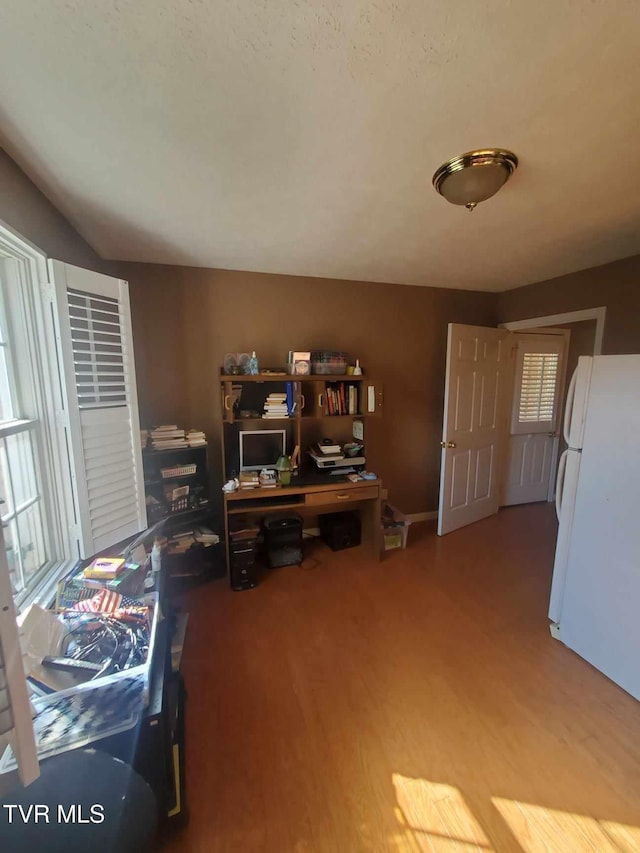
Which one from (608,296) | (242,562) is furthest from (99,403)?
(608,296)

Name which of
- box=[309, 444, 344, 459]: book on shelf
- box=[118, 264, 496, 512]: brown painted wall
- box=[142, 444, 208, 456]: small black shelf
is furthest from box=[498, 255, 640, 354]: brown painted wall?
box=[142, 444, 208, 456]: small black shelf

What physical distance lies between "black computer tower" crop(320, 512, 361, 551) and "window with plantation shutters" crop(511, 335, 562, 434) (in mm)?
Answer: 2208

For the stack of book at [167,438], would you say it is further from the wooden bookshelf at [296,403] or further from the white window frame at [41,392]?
the white window frame at [41,392]

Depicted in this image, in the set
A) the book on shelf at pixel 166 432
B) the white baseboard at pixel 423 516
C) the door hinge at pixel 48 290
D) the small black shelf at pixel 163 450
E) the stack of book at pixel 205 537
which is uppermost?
the door hinge at pixel 48 290

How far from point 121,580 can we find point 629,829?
215 cm

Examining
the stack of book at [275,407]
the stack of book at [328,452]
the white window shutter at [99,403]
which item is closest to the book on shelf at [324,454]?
the stack of book at [328,452]

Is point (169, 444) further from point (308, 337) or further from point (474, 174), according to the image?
point (474, 174)

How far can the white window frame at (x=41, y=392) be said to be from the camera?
138 centimetres

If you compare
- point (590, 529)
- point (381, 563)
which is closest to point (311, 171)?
point (590, 529)

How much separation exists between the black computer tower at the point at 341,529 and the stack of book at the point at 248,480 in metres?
0.86

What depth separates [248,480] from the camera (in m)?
2.50

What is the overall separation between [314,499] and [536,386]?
300 centimetres

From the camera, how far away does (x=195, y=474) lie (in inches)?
99.7

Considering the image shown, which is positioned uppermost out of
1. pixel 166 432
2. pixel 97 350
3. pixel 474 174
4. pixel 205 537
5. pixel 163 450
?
pixel 474 174
